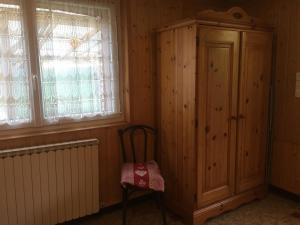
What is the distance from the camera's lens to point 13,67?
2.13m

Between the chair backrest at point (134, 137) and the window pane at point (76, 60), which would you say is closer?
the window pane at point (76, 60)

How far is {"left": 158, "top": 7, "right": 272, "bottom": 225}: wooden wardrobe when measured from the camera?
2271mm

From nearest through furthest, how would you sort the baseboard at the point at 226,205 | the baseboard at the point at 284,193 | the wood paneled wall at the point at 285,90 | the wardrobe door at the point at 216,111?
the wardrobe door at the point at 216,111, the baseboard at the point at 226,205, the wood paneled wall at the point at 285,90, the baseboard at the point at 284,193

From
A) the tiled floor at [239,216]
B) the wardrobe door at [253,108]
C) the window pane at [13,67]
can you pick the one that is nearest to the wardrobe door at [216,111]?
the wardrobe door at [253,108]

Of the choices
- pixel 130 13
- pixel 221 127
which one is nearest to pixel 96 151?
pixel 221 127

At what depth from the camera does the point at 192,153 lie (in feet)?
7.69

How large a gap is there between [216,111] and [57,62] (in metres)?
1.47

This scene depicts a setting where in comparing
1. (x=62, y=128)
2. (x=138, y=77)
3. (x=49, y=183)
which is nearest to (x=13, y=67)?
(x=62, y=128)

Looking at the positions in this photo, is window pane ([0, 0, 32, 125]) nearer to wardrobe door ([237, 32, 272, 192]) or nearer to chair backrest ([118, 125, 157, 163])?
chair backrest ([118, 125, 157, 163])

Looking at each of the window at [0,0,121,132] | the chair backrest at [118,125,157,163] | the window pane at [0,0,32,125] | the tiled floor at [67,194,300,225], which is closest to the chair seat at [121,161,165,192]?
the chair backrest at [118,125,157,163]

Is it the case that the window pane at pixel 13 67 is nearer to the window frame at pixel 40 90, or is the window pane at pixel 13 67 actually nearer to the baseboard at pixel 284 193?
the window frame at pixel 40 90

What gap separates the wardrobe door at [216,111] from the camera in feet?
7.42

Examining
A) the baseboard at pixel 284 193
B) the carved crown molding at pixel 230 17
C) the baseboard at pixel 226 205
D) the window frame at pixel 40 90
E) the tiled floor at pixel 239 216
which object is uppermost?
the carved crown molding at pixel 230 17

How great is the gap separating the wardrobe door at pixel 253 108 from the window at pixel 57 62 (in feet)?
4.13
